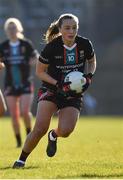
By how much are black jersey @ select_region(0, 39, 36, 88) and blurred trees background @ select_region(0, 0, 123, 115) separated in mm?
32605

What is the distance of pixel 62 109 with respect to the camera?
35.1ft

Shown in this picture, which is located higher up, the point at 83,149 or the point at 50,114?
the point at 50,114

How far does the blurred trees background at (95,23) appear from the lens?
50.5m

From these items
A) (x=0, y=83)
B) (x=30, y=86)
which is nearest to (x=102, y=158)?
(x=30, y=86)

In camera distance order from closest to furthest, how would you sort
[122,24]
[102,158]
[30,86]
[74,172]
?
[74,172] < [102,158] < [30,86] < [122,24]

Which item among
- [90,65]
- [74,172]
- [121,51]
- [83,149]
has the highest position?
[90,65]

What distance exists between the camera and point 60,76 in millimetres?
10648

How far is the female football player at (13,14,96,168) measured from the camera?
10.5 metres

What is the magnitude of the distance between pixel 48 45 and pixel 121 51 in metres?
44.3

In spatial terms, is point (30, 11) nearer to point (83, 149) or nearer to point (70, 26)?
point (83, 149)

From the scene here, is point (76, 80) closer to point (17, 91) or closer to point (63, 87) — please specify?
point (63, 87)

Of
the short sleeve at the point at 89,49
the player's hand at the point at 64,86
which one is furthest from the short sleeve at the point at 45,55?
the short sleeve at the point at 89,49

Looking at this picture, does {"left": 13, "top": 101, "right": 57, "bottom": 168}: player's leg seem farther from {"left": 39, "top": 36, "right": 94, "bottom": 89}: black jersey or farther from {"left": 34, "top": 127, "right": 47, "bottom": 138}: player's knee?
{"left": 39, "top": 36, "right": 94, "bottom": 89}: black jersey

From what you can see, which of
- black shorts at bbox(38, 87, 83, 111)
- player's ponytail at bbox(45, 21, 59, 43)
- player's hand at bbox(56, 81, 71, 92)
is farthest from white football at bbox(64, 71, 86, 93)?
player's ponytail at bbox(45, 21, 59, 43)
